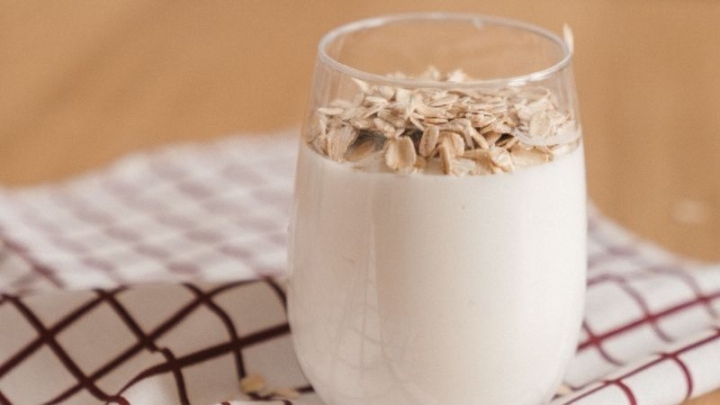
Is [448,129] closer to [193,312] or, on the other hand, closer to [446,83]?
[446,83]

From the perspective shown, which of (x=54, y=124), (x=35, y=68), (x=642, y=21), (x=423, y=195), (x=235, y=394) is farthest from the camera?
(x=642, y=21)

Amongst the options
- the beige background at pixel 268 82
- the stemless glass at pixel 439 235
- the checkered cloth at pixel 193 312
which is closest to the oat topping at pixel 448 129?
the stemless glass at pixel 439 235

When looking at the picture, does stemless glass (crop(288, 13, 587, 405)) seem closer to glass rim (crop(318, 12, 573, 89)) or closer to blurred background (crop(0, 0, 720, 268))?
glass rim (crop(318, 12, 573, 89))

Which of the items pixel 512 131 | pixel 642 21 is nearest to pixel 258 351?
pixel 512 131

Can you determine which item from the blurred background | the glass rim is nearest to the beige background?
the blurred background

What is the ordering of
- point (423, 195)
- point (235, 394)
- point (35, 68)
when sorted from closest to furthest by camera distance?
point (423, 195)
point (235, 394)
point (35, 68)

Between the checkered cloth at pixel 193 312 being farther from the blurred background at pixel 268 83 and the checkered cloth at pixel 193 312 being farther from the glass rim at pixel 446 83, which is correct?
the glass rim at pixel 446 83

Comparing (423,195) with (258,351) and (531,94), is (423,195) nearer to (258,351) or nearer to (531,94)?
(531,94)
